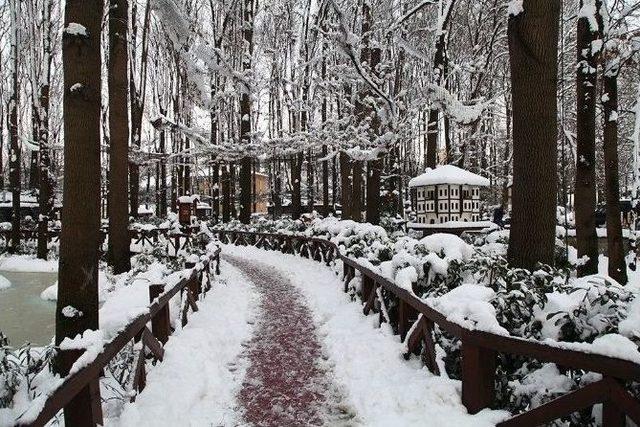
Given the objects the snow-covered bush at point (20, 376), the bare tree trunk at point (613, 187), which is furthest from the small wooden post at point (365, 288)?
the bare tree trunk at point (613, 187)

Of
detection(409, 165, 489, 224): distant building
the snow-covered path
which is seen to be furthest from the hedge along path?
detection(409, 165, 489, 224): distant building

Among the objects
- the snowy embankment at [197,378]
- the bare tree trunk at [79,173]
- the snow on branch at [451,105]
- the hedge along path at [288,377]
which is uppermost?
the snow on branch at [451,105]

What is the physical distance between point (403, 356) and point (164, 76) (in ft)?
104

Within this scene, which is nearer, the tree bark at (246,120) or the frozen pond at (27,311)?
the frozen pond at (27,311)

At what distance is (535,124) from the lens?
6.36 meters

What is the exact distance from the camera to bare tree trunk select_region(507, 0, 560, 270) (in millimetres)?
6297

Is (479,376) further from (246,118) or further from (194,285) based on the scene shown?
(246,118)

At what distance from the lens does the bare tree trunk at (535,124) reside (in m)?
6.30

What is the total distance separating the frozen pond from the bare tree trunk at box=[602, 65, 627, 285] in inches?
503

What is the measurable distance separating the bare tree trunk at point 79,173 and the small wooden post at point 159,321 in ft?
5.02

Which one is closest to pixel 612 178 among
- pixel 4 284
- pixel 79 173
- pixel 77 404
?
pixel 79 173

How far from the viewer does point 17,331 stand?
409 inches

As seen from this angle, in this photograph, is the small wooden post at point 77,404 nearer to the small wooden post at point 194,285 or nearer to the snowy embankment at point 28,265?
the small wooden post at point 194,285

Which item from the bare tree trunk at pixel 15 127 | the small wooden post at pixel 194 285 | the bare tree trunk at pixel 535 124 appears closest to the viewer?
the bare tree trunk at pixel 535 124
